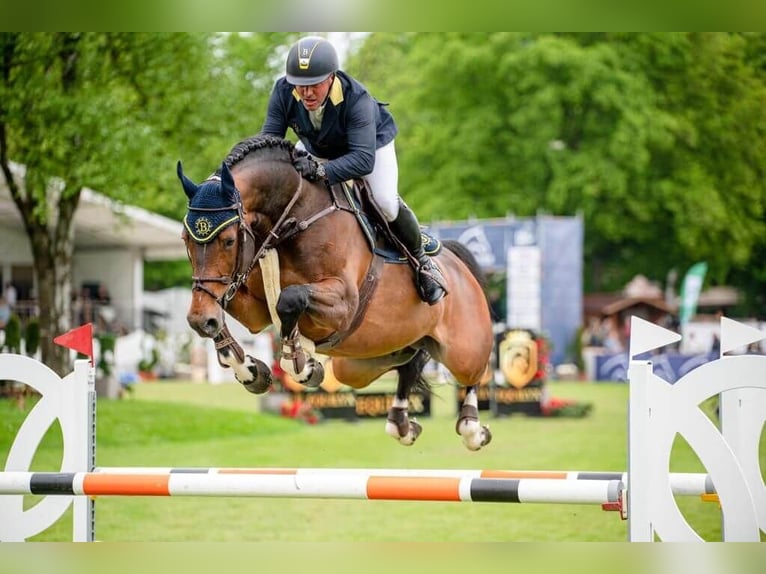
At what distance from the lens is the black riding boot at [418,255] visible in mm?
5516

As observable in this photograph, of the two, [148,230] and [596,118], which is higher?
[596,118]

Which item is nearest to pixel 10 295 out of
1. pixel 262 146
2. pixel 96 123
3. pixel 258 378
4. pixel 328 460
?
pixel 96 123

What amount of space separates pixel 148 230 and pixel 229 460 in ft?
35.9

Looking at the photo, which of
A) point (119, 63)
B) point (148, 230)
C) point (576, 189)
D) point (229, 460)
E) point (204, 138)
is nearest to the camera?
point (229, 460)

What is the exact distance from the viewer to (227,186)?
4.62 m

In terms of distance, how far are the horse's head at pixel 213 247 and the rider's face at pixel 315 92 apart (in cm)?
62

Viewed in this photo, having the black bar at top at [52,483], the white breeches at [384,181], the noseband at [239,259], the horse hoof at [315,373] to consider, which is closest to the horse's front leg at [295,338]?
the horse hoof at [315,373]

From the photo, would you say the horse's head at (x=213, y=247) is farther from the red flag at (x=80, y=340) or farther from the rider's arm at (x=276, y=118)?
the red flag at (x=80, y=340)

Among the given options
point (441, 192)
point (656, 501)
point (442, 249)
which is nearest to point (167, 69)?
point (442, 249)

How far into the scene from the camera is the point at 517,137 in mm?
30219

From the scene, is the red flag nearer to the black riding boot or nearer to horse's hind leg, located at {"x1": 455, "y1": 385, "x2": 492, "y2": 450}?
the black riding boot

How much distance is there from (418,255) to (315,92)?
1.15 metres

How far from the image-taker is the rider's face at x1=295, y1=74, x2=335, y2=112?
4.91 m

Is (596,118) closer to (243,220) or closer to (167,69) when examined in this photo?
(167,69)
